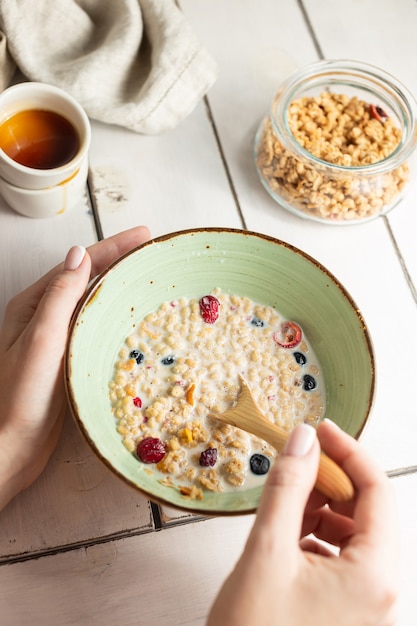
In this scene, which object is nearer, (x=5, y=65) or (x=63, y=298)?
(x=63, y=298)

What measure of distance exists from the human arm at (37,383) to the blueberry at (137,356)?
0.09 meters

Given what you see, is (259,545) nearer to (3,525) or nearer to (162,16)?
(3,525)

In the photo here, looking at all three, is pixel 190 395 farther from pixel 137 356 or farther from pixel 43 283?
pixel 43 283

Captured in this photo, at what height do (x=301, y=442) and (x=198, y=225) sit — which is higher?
(x=301, y=442)

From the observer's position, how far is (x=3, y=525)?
814 mm

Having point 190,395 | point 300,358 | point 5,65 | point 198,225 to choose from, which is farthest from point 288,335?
point 5,65

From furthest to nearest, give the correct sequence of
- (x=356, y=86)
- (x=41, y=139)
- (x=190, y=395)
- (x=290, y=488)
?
1. (x=356, y=86)
2. (x=41, y=139)
3. (x=190, y=395)
4. (x=290, y=488)

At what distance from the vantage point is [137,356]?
0.84 m

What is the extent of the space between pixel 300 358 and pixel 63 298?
0.30 metres

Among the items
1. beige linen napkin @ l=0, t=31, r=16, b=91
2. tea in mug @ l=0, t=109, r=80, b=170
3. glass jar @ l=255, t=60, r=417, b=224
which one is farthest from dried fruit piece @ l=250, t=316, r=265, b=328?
beige linen napkin @ l=0, t=31, r=16, b=91

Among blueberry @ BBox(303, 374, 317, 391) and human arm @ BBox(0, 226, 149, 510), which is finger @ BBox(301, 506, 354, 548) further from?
human arm @ BBox(0, 226, 149, 510)

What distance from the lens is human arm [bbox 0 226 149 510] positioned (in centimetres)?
77

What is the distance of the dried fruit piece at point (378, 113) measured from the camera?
1.06 meters

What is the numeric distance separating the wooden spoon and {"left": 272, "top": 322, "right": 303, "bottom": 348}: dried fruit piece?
0.27 ft
